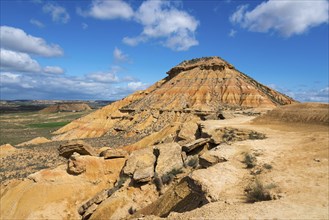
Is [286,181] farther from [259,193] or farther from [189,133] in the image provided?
[189,133]

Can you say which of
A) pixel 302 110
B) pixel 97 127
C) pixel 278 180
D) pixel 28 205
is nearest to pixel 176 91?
pixel 97 127

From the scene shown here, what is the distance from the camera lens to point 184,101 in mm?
62094

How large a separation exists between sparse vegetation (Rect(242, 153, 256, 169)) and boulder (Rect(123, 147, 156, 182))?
205 inches

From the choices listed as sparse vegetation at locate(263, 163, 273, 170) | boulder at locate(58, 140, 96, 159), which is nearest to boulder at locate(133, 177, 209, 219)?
sparse vegetation at locate(263, 163, 273, 170)

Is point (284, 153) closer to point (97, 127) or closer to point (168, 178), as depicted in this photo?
point (168, 178)

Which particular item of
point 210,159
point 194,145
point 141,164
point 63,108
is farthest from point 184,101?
point 63,108

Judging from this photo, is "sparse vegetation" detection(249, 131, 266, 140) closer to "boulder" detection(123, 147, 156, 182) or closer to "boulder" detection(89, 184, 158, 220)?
"boulder" detection(123, 147, 156, 182)

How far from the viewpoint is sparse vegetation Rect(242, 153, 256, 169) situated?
40.6 ft

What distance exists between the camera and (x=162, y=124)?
54.6 meters

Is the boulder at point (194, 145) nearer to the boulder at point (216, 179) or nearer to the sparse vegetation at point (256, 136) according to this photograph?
the sparse vegetation at point (256, 136)

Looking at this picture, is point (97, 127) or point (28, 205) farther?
point (97, 127)

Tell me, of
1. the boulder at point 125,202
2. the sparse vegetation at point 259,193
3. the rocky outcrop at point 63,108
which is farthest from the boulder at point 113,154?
the rocky outcrop at point 63,108

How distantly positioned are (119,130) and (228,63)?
3044 cm

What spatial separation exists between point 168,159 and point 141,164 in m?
1.83
